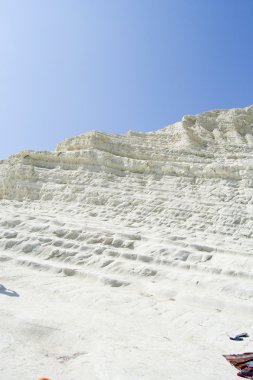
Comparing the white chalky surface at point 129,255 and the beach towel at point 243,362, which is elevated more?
the white chalky surface at point 129,255

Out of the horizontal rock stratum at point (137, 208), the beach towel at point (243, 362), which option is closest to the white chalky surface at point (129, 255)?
the horizontal rock stratum at point (137, 208)

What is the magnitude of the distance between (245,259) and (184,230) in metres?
2.88

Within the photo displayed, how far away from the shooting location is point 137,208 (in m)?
14.6

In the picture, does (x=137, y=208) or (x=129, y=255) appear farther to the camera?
(x=137, y=208)

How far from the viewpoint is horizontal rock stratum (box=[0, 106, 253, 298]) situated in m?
10.6

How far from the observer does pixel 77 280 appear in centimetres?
992

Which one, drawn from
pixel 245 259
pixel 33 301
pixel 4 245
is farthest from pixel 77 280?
pixel 245 259

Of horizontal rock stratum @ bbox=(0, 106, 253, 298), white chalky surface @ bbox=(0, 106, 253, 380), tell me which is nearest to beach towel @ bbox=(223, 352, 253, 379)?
white chalky surface @ bbox=(0, 106, 253, 380)

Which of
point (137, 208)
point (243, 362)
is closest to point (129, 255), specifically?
point (137, 208)

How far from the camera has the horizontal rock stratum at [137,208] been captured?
10.6m

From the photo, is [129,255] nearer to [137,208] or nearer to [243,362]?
[137,208]

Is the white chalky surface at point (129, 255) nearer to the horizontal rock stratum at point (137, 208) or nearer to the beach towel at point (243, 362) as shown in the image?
the horizontal rock stratum at point (137, 208)

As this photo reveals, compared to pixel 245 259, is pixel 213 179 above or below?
above

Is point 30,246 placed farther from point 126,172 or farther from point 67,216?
point 126,172
